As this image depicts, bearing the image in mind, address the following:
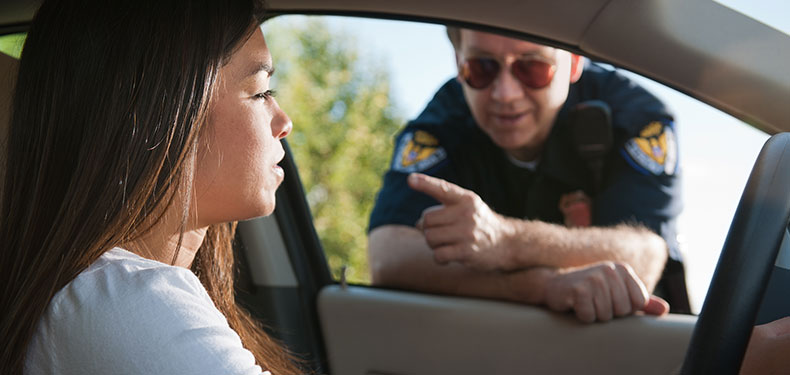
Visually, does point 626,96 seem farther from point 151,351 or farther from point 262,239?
point 151,351

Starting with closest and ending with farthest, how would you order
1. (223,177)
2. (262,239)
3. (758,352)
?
(758,352) < (223,177) < (262,239)

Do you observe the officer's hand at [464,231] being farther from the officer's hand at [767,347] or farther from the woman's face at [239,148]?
the officer's hand at [767,347]

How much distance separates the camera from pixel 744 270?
0.91m

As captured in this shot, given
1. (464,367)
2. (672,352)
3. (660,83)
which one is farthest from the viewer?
(464,367)

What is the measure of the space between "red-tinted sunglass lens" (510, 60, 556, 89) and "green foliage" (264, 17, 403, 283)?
341 inches

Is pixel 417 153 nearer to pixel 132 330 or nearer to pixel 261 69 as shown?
pixel 261 69

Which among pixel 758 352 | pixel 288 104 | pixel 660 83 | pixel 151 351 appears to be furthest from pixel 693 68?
pixel 288 104

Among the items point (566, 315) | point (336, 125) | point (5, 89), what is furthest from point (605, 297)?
point (336, 125)

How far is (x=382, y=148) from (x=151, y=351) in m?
10.8

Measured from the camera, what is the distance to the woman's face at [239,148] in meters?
1.09

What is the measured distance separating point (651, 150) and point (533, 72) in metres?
0.43

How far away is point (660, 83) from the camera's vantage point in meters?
1.29

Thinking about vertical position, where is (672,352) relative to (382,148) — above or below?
below

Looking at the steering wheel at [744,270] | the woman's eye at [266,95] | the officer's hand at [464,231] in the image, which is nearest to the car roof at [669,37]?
the steering wheel at [744,270]
